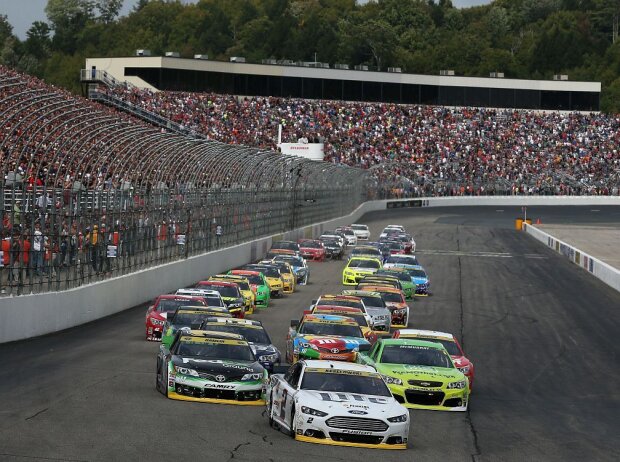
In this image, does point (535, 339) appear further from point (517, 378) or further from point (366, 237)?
point (366, 237)

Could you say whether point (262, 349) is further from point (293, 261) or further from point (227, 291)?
point (293, 261)

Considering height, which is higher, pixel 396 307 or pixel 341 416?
pixel 341 416

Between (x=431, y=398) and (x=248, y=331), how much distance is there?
15.2 feet

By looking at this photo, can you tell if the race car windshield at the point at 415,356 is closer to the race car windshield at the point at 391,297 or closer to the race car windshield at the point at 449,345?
the race car windshield at the point at 449,345

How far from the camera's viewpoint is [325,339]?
24641 mm

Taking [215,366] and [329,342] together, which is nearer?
[215,366]

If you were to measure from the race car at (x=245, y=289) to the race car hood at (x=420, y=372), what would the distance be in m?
14.9

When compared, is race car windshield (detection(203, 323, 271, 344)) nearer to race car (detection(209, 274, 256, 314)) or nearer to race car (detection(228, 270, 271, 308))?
race car (detection(209, 274, 256, 314))

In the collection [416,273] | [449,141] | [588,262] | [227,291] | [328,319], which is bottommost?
[588,262]

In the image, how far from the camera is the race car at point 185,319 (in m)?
25.6

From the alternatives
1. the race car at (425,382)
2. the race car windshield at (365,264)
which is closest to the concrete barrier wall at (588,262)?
the race car windshield at (365,264)

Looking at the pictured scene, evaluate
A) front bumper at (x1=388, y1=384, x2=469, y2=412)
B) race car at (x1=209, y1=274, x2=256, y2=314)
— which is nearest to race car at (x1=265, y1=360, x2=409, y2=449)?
front bumper at (x1=388, y1=384, x2=469, y2=412)

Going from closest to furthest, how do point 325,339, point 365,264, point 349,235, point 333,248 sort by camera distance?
point 325,339 < point 365,264 < point 333,248 < point 349,235

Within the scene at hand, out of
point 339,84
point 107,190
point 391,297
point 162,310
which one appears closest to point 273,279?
point 391,297
